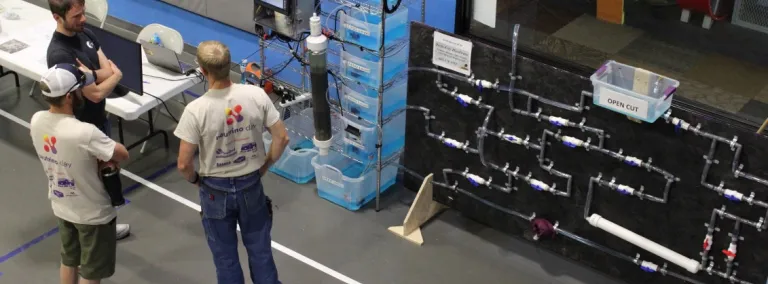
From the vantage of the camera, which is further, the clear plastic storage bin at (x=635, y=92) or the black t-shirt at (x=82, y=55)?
the black t-shirt at (x=82, y=55)

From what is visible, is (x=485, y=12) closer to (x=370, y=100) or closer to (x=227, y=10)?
(x=370, y=100)

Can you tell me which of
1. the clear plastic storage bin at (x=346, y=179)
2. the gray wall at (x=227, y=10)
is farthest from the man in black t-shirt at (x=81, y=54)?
the gray wall at (x=227, y=10)

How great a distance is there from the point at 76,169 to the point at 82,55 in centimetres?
81

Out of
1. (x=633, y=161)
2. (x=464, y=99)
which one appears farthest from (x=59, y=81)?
(x=633, y=161)

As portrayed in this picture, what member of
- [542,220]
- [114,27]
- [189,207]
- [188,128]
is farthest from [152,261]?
[114,27]

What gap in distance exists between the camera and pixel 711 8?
527 centimetres

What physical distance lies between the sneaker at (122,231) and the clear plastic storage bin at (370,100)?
1.55 metres

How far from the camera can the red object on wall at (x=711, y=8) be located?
5121mm

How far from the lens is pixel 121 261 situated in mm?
5039

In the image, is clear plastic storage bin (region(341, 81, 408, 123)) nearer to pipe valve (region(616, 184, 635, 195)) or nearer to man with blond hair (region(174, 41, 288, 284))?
man with blond hair (region(174, 41, 288, 284))

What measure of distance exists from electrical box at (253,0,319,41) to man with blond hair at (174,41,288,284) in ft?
4.81

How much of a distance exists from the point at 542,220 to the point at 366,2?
171 centimetres

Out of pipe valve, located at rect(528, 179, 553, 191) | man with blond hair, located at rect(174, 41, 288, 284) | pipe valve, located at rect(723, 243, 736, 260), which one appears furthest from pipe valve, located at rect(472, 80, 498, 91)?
pipe valve, located at rect(723, 243, 736, 260)

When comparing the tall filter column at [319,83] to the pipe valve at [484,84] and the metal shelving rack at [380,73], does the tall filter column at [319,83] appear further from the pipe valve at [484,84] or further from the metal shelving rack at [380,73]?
the pipe valve at [484,84]
